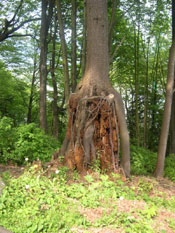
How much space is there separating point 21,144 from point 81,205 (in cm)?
280

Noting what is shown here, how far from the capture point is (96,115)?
16.9ft

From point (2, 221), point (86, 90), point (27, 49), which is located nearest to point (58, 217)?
point (2, 221)

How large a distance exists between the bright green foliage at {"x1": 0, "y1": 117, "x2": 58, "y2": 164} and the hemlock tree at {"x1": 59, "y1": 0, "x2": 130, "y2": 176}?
829 mm

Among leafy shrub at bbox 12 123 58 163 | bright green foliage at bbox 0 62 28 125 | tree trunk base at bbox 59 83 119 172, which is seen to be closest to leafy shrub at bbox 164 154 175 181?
tree trunk base at bbox 59 83 119 172

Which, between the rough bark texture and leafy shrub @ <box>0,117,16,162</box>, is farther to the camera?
the rough bark texture

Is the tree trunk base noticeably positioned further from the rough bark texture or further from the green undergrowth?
the rough bark texture

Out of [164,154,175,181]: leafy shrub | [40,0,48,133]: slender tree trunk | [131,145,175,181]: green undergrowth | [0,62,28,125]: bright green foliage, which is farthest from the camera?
[0,62,28,125]: bright green foliage

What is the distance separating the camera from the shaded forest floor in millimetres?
3070

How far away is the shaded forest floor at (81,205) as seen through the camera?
307 centimetres

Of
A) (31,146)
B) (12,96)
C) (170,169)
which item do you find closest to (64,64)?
(31,146)

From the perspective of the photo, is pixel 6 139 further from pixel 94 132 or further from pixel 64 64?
pixel 64 64

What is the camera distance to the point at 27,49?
55.7ft

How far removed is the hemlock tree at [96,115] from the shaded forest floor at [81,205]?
47 centimetres

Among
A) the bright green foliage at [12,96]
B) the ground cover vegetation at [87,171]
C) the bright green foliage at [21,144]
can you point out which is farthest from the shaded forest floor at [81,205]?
the bright green foliage at [12,96]
